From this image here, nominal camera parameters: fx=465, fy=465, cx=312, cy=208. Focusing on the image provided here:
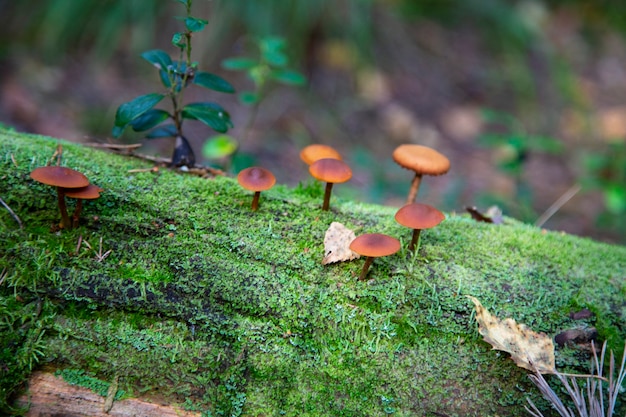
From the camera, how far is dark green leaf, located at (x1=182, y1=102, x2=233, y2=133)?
279 centimetres

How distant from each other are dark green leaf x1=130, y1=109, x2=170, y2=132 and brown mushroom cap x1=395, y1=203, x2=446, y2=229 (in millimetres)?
1593

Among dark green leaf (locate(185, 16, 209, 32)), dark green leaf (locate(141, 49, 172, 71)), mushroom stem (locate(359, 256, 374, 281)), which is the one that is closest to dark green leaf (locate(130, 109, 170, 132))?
dark green leaf (locate(141, 49, 172, 71))

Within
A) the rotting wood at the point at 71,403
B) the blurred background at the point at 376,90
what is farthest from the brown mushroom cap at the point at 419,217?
the blurred background at the point at 376,90

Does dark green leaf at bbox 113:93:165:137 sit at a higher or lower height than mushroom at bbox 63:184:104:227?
higher

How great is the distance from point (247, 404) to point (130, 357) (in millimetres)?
517

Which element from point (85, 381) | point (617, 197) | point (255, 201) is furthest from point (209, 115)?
point (617, 197)

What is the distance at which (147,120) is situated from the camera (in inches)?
110

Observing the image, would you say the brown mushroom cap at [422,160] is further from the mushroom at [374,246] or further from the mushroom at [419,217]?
the mushroom at [374,246]

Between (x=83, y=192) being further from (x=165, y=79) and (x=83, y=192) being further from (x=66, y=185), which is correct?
(x=165, y=79)

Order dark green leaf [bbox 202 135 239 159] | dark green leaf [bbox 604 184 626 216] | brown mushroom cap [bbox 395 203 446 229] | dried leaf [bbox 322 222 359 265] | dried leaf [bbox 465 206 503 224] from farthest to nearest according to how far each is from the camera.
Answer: dark green leaf [bbox 604 184 626 216]
dark green leaf [bbox 202 135 239 159]
dried leaf [bbox 465 206 503 224]
dried leaf [bbox 322 222 359 265]
brown mushroom cap [bbox 395 203 446 229]

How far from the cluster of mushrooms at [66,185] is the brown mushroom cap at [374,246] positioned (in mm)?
1169

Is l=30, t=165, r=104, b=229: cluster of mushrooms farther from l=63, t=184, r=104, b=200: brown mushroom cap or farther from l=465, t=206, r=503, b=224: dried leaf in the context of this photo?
l=465, t=206, r=503, b=224: dried leaf

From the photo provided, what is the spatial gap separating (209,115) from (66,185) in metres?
1.09

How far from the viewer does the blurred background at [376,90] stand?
5914 millimetres
